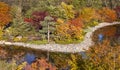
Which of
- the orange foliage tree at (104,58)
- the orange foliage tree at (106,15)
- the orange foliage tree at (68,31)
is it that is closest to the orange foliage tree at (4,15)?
the orange foliage tree at (68,31)

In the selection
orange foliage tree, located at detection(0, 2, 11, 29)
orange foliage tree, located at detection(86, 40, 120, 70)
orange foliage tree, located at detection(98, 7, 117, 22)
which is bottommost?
orange foliage tree, located at detection(98, 7, 117, 22)

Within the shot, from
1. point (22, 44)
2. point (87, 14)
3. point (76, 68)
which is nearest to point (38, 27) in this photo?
point (22, 44)

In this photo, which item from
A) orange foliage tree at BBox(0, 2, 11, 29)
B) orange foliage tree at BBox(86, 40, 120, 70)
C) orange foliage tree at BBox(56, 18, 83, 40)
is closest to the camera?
orange foliage tree at BBox(86, 40, 120, 70)

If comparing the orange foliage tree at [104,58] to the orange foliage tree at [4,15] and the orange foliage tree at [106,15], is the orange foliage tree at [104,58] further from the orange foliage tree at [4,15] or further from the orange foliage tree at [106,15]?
the orange foliage tree at [106,15]

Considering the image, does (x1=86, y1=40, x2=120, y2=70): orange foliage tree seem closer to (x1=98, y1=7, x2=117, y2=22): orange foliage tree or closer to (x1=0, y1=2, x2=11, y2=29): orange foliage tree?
(x1=0, y1=2, x2=11, y2=29): orange foliage tree

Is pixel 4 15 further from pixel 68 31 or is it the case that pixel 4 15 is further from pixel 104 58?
pixel 104 58

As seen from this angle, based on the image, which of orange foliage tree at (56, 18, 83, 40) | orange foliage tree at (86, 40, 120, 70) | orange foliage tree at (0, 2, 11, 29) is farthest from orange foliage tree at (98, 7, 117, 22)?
orange foliage tree at (86, 40, 120, 70)

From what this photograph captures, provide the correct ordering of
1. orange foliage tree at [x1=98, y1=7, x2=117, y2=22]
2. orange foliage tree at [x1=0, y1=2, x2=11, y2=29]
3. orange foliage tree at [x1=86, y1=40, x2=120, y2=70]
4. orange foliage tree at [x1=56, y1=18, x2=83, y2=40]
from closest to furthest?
1. orange foliage tree at [x1=86, y1=40, x2=120, y2=70]
2. orange foliage tree at [x1=56, y1=18, x2=83, y2=40]
3. orange foliage tree at [x1=0, y1=2, x2=11, y2=29]
4. orange foliage tree at [x1=98, y1=7, x2=117, y2=22]

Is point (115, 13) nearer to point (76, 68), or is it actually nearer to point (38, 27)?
point (38, 27)

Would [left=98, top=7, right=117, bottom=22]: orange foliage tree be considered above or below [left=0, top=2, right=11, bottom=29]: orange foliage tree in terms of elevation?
below

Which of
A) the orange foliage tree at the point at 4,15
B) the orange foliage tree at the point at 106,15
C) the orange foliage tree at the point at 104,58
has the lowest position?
the orange foliage tree at the point at 106,15

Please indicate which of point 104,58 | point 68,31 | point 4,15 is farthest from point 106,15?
point 104,58

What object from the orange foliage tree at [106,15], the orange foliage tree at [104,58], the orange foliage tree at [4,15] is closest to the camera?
the orange foliage tree at [104,58]
